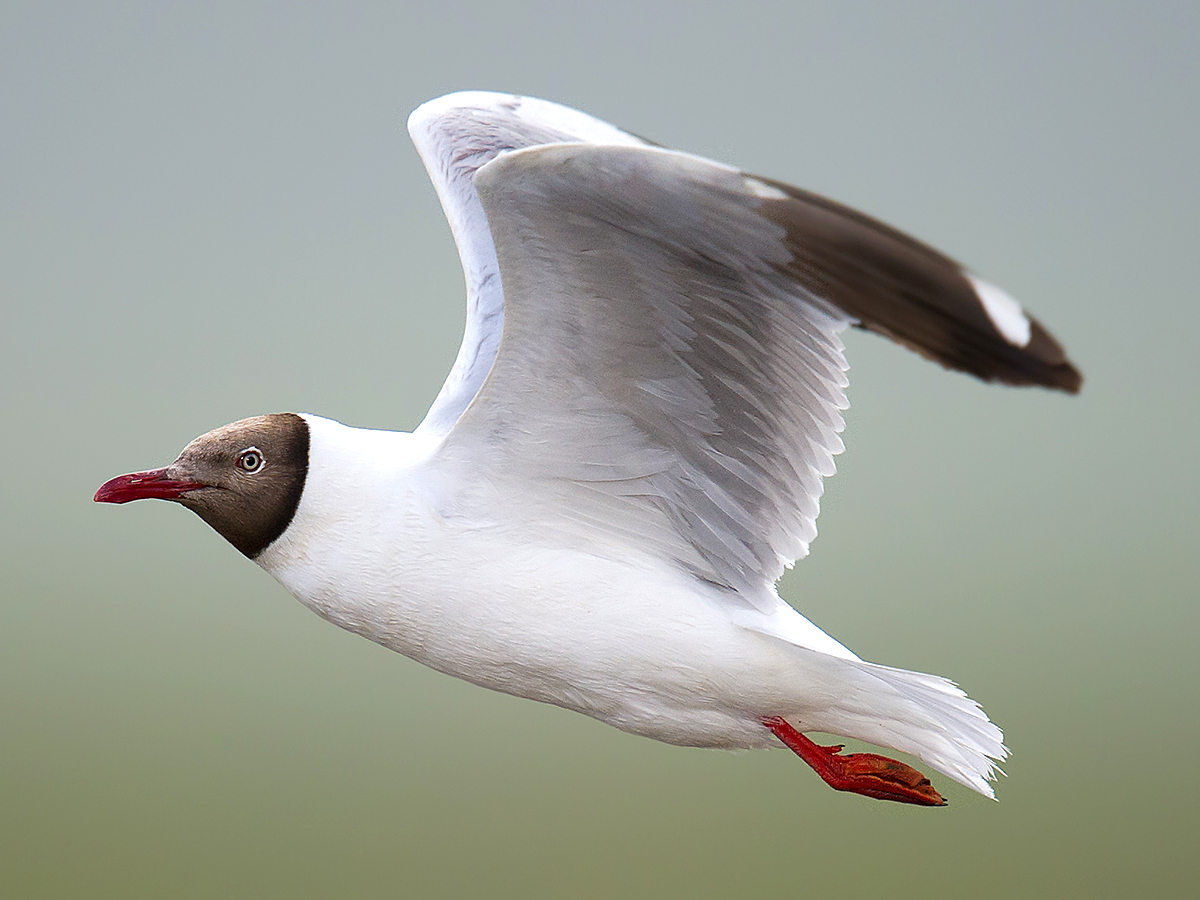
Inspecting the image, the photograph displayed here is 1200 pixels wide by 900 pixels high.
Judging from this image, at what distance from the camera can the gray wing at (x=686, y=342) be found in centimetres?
136

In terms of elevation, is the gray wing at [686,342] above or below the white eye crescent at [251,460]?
above

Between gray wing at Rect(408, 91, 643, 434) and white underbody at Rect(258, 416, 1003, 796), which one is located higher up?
gray wing at Rect(408, 91, 643, 434)

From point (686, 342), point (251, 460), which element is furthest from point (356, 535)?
point (686, 342)

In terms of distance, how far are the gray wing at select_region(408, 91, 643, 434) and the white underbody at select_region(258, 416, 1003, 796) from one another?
32cm

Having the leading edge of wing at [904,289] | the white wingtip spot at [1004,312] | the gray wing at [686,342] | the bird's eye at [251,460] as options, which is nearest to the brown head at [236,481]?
the bird's eye at [251,460]

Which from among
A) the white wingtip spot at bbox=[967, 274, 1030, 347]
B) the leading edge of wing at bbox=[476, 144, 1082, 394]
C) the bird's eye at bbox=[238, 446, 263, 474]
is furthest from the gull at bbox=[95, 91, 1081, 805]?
the white wingtip spot at bbox=[967, 274, 1030, 347]

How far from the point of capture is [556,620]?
74.2 inches

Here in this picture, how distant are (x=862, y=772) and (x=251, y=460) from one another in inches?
42.3

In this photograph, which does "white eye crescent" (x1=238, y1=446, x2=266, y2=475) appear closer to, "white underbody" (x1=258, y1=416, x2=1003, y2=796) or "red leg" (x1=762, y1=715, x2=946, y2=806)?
"white underbody" (x1=258, y1=416, x2=1003, y2=796)

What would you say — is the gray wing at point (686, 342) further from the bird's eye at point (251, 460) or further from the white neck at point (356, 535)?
the bird's eye at point (251, 460)

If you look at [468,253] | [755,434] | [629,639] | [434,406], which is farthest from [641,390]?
[468,253]

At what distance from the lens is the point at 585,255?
1624 mm

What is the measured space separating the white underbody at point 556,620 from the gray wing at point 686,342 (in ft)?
0.23

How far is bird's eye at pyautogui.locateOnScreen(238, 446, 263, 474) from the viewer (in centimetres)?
191
